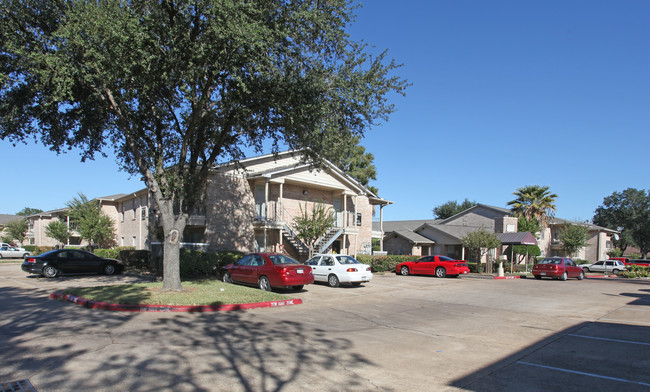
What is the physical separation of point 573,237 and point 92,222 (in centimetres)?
4624

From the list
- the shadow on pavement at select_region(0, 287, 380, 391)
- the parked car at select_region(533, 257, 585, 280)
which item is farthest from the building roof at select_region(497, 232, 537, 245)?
the shadow on pavement at select_region(0, 287, 380, 391)

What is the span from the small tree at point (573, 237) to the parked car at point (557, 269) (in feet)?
60.0

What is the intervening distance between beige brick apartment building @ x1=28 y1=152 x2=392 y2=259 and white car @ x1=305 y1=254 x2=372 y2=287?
5831mm

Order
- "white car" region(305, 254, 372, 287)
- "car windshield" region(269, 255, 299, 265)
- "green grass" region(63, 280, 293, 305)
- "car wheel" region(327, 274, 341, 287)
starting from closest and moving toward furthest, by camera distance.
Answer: "green grass" region(63, 280, 293, 305) → "car windshield" region(269, 255, 299, 265) → "white car" region(305, 254, 372, 287) → "car wheel" region(327, 274, 341, 287)

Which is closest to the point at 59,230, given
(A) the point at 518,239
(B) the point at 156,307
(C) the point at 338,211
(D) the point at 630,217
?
(C) the point at 338,211

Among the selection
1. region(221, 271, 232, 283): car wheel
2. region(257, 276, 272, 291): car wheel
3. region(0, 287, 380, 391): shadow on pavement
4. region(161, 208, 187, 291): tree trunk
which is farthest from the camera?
region(221, 271, 232, 283): car wheel

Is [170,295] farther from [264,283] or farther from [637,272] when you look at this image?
[637,272]

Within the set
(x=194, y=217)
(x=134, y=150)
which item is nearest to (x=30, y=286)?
(x=134, y=150)

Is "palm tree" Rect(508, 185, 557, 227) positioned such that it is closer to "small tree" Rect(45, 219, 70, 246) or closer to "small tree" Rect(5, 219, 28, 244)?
"small tree" Rect(45, 219, 70, 246)

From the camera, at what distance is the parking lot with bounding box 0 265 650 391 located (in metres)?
6.02

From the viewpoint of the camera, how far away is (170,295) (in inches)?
513

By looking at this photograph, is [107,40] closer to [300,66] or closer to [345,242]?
[300,66]

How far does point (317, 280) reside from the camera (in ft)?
64.8

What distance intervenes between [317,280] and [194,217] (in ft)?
28.3
